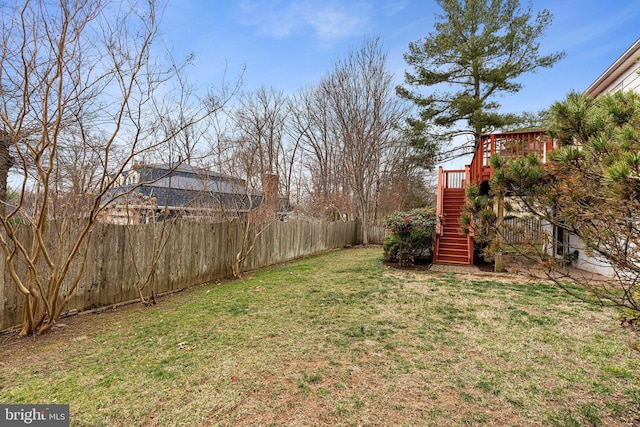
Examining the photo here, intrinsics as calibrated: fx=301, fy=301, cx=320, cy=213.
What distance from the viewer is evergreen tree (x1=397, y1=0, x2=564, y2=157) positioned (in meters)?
12.9

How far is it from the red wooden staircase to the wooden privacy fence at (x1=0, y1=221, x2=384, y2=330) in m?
4.99

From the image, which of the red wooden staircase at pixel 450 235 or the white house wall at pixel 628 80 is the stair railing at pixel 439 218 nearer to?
the red wooden staircase at pixel 450 235

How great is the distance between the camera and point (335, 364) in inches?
112

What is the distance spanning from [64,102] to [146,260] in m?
2.75

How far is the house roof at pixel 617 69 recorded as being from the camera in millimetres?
5719

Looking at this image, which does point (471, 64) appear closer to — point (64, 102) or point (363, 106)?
point (363, 106)

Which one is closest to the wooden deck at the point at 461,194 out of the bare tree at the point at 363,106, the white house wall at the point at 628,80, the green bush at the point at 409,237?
the green bush at the point at 409,237

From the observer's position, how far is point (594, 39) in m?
6.44

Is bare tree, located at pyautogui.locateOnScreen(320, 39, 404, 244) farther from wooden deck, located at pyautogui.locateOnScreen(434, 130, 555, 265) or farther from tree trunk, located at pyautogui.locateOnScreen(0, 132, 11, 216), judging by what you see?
tree trunk, located at pyautogui.locateOnScreen(0, 132, 11, 216)

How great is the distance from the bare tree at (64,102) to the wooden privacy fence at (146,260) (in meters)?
0.21

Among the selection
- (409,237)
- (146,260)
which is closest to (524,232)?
(146,260)

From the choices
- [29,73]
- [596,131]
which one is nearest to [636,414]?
[596,131]

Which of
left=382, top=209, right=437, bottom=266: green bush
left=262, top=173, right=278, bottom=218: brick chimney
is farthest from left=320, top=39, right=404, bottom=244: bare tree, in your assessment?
left=382, top=209, right=437, bottom=266: green bush

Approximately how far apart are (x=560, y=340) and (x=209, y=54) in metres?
6.12
